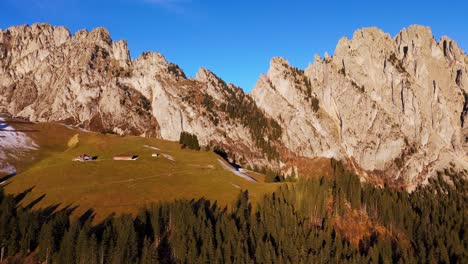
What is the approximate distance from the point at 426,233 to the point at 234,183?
85.1m

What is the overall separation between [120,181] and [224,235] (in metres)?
57.3

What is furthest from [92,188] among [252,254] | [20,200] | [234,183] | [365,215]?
[365,215]

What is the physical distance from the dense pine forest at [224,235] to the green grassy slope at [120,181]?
7.86 meters

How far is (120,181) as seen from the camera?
480 ft

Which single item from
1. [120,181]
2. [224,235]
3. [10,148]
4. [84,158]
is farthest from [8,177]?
[224,235]

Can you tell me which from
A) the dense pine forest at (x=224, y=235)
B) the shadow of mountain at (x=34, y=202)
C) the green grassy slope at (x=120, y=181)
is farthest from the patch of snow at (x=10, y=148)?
the shadow of mountain at (x=34, y=202)

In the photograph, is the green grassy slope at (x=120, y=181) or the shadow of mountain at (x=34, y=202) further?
the green grassy slope at (x=120, y=181)

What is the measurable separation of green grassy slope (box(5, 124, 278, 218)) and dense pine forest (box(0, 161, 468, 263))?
25.8 ft

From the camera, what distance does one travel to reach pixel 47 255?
311 feet

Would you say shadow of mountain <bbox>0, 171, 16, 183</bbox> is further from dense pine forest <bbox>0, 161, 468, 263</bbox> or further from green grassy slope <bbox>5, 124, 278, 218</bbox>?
dense pine forest <bbox>0, 161, 468, 263</bbox>

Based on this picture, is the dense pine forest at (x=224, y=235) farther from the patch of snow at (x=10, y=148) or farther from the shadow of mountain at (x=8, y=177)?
the patch of snow at (x=10, y=148)

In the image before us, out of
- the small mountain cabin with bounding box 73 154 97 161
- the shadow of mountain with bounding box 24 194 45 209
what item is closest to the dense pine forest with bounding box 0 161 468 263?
the shadow of mountain with bounding box 24 194 45 209

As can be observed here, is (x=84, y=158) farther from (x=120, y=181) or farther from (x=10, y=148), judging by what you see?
(x=10, y=148)

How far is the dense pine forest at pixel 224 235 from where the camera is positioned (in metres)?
96.8
